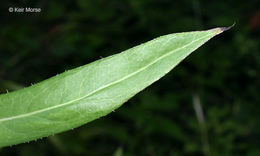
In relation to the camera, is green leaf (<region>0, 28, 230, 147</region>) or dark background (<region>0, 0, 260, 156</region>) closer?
green leaf (<region>0, 28, 230, 147</region>)

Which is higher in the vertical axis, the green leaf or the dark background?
the green leaf

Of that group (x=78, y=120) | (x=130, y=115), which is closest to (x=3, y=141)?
(x=78, y=120)

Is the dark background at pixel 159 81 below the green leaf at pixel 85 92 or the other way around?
below

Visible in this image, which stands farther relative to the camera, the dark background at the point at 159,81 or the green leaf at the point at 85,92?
the dark background at the point at 159,81

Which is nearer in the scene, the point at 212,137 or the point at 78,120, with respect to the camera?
the point at 78,120

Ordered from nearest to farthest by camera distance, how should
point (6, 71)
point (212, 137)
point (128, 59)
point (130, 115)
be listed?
point (128, 59)
point (130, 115)
point (6, 71)
point (212, 137)

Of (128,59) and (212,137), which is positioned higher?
(128,59)

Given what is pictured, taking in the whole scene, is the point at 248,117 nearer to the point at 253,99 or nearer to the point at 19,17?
the point at 253,99
